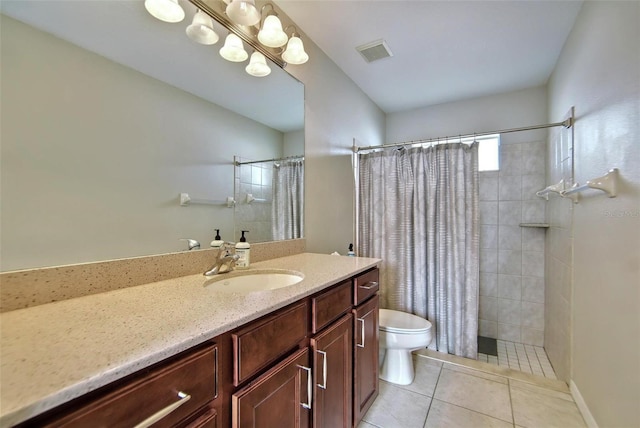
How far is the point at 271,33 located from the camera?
1410mm

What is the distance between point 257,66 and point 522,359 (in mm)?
3000

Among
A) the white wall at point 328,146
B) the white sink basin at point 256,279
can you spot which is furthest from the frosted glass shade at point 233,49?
the white sink basin at point 256,279

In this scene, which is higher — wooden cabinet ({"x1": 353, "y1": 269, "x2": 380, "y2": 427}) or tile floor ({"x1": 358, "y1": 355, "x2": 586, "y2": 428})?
wooden cabinet ({"x1": 353, "y1": 269, "x2": 380, "y2": 427})

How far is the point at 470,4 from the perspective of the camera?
1581mm

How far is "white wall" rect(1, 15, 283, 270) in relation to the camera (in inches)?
29.5

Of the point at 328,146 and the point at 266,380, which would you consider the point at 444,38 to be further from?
the point at 266,380

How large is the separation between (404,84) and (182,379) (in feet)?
8.98

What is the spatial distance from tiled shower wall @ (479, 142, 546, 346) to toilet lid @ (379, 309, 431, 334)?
1.10 metres

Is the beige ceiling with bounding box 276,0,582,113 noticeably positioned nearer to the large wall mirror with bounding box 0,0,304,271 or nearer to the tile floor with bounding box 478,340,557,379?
A: the large wall mirror with bounding box 0,0,304,271

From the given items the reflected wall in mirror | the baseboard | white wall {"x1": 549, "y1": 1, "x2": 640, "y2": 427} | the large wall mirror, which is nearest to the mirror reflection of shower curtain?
the reflected wall in mirror

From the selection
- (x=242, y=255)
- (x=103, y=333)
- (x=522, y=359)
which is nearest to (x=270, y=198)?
(x=242, y=255)

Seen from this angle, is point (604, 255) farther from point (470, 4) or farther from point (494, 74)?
point (494, 74)

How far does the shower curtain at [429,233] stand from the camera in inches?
84.0

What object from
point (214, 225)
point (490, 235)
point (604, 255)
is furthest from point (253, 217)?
point (490, 235)
